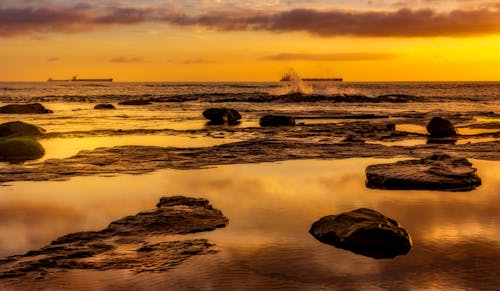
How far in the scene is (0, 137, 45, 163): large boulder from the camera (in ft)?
63.3

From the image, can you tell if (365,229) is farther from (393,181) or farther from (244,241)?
(393,181)

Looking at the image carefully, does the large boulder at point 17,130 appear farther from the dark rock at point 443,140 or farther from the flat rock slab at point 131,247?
the dark rock at point 443,140

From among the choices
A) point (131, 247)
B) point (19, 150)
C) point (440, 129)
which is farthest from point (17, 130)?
point (440, 129)

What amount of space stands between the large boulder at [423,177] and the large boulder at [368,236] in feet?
13.6

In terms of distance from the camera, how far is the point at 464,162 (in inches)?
605

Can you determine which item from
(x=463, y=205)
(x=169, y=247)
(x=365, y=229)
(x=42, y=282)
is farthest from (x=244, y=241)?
(x=463, y=205)

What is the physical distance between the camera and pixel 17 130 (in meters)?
26.8

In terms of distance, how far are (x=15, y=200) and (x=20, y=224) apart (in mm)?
2362

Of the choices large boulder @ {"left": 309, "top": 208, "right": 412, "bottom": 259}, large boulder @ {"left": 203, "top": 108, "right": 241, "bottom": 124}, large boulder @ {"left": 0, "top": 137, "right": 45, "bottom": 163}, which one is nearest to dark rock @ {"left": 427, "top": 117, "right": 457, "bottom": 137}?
large boulder @ {"left": 203, "top": 108, "right": 241, "bottom": 124}

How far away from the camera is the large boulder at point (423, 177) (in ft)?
42.2

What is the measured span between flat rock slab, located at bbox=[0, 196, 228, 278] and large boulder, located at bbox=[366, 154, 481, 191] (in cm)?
470

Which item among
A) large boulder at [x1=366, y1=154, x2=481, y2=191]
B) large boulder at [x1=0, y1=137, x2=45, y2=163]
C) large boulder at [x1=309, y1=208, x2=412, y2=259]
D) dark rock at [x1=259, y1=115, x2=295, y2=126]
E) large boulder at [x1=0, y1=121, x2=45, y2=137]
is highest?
dark rock at [x1=259, y1=115, x2=295, y2=126]

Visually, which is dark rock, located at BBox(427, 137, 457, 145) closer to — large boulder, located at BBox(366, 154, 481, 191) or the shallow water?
the shallow water

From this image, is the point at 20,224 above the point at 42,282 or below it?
above
